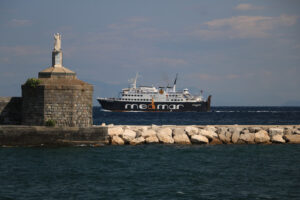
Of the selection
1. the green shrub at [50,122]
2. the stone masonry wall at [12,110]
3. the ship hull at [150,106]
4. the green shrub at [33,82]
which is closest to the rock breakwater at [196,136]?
the green shrub at [50,122]

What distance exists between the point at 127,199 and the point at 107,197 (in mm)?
666

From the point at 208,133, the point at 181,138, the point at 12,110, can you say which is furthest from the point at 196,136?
the point at 12,110

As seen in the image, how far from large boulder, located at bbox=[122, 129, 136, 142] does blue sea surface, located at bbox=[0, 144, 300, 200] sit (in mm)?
995

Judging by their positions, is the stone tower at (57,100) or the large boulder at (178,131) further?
the large boulder at (178,131)

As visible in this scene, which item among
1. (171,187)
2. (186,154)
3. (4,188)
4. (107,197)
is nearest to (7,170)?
(4,188)

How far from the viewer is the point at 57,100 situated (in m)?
22.8

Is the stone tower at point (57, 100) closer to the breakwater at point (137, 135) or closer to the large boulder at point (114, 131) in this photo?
the breakwater at point (137, 135)

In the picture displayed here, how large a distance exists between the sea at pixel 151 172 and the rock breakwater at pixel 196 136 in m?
0.98

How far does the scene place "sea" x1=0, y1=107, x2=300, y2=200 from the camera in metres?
14.7

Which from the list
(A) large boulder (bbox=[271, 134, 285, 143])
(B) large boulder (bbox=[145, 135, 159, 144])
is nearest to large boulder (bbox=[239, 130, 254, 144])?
(A) large boulder (bbox=[271, 134, 285, 143])

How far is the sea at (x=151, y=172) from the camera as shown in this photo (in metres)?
14.7

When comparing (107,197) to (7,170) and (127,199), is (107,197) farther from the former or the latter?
(7,170)

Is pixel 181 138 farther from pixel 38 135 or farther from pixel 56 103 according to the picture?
pixel 38 135

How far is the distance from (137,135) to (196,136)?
10.9ft
